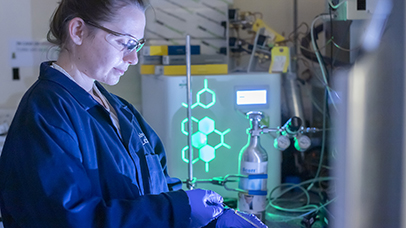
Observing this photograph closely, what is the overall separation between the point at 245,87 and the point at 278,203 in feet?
1.55

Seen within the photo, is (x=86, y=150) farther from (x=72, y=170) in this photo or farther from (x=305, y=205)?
(x=305, y=205)

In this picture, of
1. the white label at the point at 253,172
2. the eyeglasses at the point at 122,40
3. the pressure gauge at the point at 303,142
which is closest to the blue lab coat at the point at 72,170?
the eyeglasses at the point at 122,40

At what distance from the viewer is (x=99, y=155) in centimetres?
82

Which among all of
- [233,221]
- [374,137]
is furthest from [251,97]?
[374,137]

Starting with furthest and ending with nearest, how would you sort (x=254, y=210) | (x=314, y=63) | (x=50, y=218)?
(x=314, y=63)
(x=254, y=210)
(x=50, y=218)

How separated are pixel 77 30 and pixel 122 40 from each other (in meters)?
0.09

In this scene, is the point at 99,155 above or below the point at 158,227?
above

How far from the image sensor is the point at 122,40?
876mm

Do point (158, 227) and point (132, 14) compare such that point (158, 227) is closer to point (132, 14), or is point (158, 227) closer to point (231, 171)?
point (132, 14)

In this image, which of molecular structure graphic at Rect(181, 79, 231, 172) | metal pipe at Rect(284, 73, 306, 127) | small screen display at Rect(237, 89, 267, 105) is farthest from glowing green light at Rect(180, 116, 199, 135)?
metal pipe at Rect(284, 73, 306, 127)

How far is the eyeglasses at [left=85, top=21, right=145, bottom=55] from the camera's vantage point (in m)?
0.86

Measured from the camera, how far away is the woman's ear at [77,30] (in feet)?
2.78

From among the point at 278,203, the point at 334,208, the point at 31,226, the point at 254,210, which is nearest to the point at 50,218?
the point at 31,226

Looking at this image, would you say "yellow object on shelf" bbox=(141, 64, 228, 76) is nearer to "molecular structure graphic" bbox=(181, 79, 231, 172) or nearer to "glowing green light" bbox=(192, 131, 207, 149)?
"molecular structure graphic" bbox=(181, 79, 231, 172)
